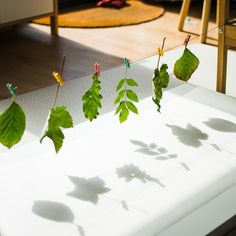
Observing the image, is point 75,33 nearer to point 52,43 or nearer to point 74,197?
point 52,43

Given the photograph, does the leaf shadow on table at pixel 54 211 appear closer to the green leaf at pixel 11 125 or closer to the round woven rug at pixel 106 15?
the green leaf at pixel 11 125

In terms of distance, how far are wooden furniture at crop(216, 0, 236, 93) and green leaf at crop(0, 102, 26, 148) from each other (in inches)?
51.5

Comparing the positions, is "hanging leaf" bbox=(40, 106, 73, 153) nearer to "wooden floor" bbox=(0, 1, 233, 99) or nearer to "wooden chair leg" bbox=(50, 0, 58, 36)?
"wooden floor" bbox=(0, 1, 233, 99)

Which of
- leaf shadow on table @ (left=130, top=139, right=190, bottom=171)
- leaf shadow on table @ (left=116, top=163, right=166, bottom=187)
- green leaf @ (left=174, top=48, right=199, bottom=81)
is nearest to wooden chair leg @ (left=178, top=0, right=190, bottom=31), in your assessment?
green leaf @ (left=174, top=48, right=199, bottom=81)

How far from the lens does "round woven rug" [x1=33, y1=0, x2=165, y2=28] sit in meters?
3.78

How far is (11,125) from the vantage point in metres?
1.50

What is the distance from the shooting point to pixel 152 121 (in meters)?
1.97

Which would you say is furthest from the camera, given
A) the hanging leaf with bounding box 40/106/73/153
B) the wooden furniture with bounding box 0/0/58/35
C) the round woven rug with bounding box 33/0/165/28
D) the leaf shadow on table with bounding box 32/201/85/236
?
the round woven rug with bounding box 33/0/165/28

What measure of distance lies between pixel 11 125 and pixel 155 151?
1.65 ft

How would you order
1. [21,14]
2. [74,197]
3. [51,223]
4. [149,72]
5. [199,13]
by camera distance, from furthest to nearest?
[199,13]
[21,14]
[149,72]
[74,197]
[51,223]

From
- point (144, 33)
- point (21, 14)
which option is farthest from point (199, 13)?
point (21, 14)

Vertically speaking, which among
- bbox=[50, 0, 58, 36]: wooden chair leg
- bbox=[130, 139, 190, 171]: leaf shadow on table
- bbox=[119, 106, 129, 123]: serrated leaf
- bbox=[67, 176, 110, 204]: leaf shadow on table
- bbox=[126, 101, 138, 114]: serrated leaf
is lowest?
bbox=[50, 0, 58, 36]: wooden chair leg

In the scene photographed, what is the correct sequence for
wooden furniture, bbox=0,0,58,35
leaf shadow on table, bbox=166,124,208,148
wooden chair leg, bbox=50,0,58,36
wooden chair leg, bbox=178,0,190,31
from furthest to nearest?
wooden chair leg, bbox=178,0,190,31, wooden chair leg, bbox=50,0,58,36, wooden furniture, bbox=0,0,58,35, leaf shadow on table, bbox=166,124,208,148

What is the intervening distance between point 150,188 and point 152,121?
1.51 ft
